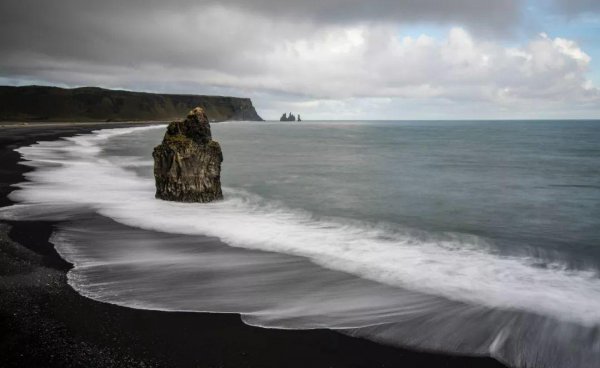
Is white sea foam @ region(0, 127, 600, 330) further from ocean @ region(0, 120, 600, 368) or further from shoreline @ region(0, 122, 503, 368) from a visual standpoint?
shoreline @ region(0, 122, 503, 368)

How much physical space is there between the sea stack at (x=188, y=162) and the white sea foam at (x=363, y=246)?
55 centimetres

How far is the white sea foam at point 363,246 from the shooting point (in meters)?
6.77

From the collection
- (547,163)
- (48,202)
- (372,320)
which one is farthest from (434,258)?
(547,163)

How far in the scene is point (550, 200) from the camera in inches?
746

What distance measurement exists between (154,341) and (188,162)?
884 centimetres

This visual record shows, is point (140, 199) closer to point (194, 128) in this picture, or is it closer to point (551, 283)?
point (194, 128)

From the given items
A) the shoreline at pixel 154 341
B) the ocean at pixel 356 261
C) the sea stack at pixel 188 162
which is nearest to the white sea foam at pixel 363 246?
the ocean at pixel 356 261

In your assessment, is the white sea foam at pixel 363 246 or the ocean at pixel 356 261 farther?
the white sea foam at pixel 363 246

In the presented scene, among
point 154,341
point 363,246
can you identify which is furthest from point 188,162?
point 154,341

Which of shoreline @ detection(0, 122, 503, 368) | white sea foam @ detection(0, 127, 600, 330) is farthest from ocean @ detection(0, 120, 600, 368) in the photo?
shoreline @ detection(0, 122, 503, 368)

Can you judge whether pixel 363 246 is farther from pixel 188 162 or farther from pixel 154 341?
pixel 188 162

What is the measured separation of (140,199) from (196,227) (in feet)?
15.1

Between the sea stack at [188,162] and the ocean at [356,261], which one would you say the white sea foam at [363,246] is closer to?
the ocean at [356,261]

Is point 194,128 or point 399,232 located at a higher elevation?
point 194,128
